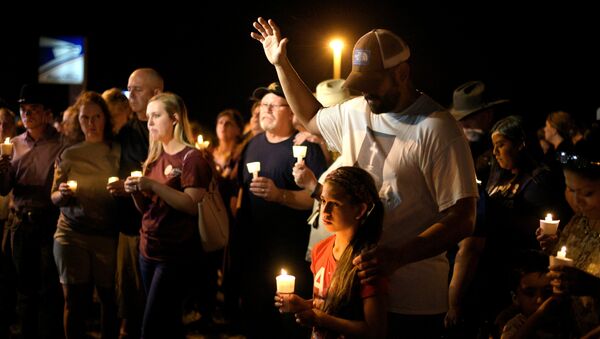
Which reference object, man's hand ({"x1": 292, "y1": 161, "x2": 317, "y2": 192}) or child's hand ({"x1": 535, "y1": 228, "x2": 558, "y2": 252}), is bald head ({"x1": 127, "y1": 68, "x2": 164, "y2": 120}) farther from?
child's hand ({"x1": 535, "y1": 228, "x2": 558, "y2": 252})

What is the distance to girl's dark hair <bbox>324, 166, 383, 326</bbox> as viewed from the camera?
334cm

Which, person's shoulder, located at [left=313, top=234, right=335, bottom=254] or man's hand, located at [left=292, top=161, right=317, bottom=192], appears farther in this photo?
man's hand, located at [left=292, top=161, right=317, bottom=192]

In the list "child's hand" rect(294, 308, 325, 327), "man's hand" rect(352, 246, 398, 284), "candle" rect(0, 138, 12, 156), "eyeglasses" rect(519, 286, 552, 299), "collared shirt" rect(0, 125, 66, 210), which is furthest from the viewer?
"collared shirt" rect(0, 125, 66, 210)

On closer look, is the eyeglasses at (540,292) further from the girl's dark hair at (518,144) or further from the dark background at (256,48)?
the dark background at (256,48)

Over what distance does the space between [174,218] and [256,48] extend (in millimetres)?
19853

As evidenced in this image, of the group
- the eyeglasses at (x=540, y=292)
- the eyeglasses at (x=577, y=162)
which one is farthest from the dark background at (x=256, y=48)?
the eyeglasses at (x=577, y=162)

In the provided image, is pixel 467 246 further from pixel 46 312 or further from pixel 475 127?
pixel 46 312

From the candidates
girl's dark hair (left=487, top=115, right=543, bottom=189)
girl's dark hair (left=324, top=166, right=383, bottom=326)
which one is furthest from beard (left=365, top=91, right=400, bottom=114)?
girl's dark hair (left=487, top=115, right=543, bottom=189)

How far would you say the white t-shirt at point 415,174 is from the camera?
10.4 ft

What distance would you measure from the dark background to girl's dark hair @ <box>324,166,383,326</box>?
21.4 m

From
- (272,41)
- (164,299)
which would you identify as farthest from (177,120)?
(272,41)

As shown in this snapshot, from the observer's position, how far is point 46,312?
636 centimetres

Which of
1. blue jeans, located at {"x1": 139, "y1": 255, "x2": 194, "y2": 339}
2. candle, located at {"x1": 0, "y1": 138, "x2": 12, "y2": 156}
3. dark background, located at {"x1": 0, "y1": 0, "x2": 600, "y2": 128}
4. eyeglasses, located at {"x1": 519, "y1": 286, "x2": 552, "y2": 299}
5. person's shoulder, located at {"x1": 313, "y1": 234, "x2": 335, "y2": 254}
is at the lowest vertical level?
blue jeans, located at {"x1": 139, "y1": 255, "x2": 194, "y2": 339}

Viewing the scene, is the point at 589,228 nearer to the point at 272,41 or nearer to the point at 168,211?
the point at 272,41
